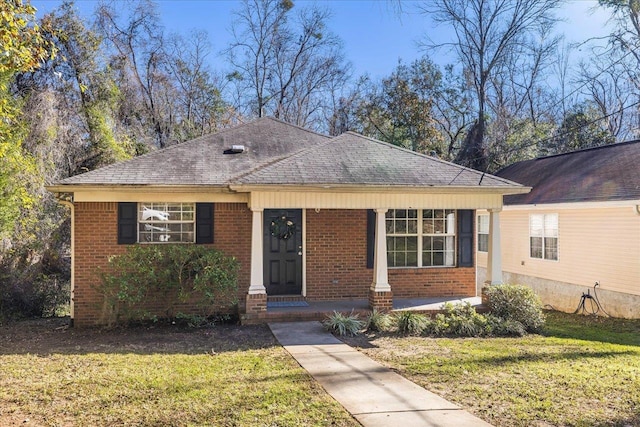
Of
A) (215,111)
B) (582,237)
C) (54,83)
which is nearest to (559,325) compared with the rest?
(582,237)

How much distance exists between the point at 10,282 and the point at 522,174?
16.0m

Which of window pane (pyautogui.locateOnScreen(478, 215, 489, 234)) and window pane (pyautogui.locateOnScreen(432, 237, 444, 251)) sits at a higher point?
window pane (pyautogui.locateOnScreen(478, 215, 489, 234))

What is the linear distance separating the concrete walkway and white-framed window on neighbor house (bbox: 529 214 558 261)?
8.70 metres

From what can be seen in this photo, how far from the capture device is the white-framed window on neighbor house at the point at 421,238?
37.5ft

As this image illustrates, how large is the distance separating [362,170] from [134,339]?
540 centimetres

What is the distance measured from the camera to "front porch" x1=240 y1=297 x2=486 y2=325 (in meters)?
Answer: 9.56

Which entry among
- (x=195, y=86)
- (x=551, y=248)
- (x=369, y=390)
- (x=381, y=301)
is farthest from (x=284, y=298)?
(x=195, y=86)

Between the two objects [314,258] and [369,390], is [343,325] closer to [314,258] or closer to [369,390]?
[314,258]

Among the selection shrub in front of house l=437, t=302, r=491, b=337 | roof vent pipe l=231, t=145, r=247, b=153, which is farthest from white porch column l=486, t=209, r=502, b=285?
roof vent pipe l=231, t=145, r=247, b=153

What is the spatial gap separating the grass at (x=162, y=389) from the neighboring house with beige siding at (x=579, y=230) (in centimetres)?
888

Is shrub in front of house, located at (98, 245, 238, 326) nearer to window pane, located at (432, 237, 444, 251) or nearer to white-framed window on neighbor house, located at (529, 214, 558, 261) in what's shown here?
window pane, located at (432, 237, 444, 251)

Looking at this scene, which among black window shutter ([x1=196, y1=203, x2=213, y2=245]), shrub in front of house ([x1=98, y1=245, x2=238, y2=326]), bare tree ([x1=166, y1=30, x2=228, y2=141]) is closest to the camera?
shrub in front of house ([x1=98, y1=245, x2=238, y2=326])

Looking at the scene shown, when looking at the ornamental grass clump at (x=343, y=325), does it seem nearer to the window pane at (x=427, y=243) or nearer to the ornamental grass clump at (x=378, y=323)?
the ornamental grass clump at (x=378, y=323)

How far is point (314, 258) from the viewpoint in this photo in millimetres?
11078
